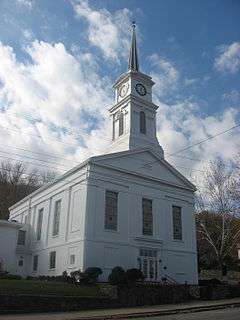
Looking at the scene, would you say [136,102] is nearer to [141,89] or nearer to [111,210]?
[141,89]

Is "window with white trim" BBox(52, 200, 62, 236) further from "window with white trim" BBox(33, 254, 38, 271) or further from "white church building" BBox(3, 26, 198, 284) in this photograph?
"window with white trim" BBox(33, 254, 38, 271)

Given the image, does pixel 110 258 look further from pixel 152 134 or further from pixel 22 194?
pixel 22 194

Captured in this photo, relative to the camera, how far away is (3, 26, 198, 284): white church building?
121ft

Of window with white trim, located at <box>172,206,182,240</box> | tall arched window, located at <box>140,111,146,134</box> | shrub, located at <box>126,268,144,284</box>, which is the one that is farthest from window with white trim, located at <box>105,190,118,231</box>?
tall arched window, located at <box>140,111,146,134</box>

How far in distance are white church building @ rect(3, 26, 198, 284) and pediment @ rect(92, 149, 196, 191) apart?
10cm

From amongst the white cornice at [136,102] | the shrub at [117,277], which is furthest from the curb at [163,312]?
the white cornice at [136,102]

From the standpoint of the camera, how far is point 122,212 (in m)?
38.8

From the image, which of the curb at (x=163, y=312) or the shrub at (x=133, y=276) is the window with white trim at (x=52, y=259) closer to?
the shrub at (x=133, y=276)

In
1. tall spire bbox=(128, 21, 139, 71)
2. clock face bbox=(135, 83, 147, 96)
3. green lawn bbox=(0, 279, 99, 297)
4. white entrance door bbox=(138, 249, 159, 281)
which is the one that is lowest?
green lawn bbox=(0, 279, 99, 297)

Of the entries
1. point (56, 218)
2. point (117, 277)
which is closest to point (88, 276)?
point (117, 277)

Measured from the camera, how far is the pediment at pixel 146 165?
39750 mm

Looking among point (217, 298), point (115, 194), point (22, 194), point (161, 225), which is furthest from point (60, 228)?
point (22, 194)

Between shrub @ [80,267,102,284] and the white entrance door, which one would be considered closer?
shrub @ [80,267,102,284]

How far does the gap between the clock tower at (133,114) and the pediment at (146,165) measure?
6.46 feet
